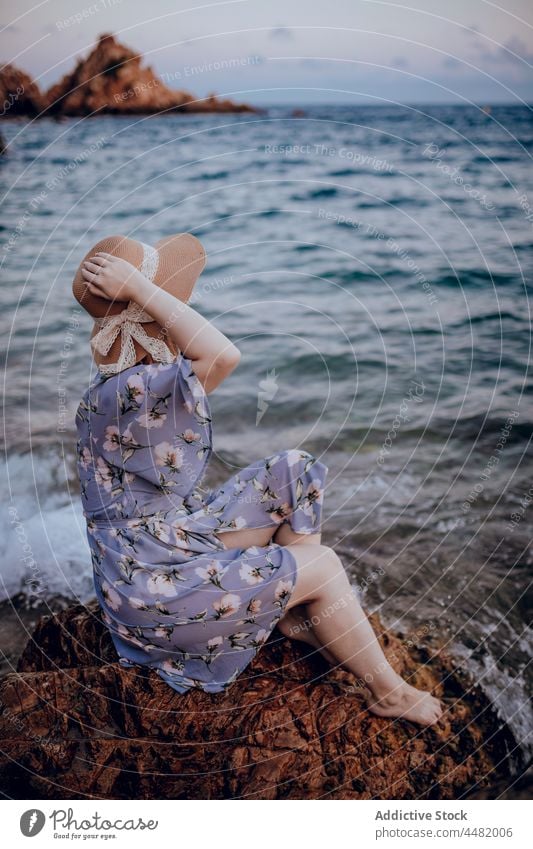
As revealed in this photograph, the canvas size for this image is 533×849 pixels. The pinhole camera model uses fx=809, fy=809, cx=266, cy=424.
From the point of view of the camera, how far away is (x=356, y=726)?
6.38ft

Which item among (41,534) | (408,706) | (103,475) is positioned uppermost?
(103,475)

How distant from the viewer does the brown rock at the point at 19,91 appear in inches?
175

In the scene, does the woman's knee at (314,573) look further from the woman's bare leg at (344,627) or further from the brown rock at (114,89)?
the brown rock at (114,89)

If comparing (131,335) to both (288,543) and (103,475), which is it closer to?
(103,475)

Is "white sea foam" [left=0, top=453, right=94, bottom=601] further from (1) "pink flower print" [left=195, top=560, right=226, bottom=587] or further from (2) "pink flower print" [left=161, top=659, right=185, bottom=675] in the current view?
(1) "pink flower print" [left=195, top=560, right=226, bottom=587]

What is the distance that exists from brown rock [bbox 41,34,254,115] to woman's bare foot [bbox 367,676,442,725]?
3560 millimetres

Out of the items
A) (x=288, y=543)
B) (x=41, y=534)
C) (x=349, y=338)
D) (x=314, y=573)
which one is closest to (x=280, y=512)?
(x=288, y=543)

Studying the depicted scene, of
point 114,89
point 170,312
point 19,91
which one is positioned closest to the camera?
point 170,312

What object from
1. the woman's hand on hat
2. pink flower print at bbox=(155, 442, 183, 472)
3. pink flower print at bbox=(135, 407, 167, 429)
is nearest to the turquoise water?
pink flower print at bbox=(155, 442, 183, 472)

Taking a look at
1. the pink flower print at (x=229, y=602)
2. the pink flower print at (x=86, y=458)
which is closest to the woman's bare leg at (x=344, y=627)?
the pink flower print at (x=229, y=602)

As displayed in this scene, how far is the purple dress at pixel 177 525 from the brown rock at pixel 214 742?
0.28 ft

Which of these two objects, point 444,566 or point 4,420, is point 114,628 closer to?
point 444,566

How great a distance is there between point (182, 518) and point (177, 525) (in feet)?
0.08

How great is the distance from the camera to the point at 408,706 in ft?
6.53
